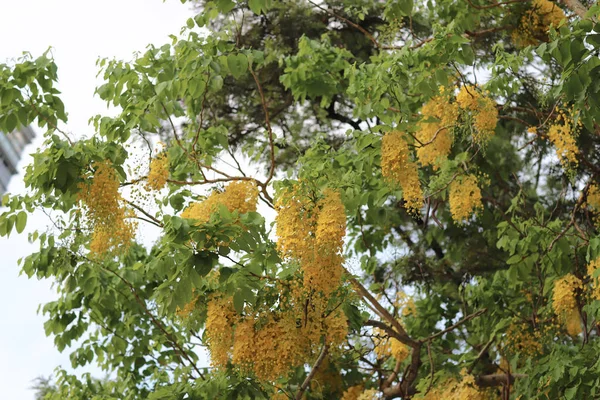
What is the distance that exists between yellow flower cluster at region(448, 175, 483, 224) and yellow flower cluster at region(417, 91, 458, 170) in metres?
0.19

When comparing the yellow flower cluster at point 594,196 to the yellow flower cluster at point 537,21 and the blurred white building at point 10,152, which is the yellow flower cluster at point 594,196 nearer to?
the yellow flower cluster at point 537,21

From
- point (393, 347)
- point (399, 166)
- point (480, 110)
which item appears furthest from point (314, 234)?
point (393, 347)

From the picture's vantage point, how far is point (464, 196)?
5.17m

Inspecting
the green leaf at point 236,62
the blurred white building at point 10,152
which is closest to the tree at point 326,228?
the green leaf at point 236,62

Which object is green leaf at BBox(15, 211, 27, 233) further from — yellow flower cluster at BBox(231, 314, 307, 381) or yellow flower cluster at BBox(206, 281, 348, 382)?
yellow flower cluster at BBox(231, 314, 307, 381)

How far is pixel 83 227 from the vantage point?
4.56 metres

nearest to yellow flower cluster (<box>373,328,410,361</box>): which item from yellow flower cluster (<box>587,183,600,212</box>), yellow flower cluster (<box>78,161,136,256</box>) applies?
yellow flower cluster (<box>587,183,600,212</box>)

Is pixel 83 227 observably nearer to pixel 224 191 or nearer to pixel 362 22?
pixel 224 191

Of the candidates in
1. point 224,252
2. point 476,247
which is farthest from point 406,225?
point 224,252

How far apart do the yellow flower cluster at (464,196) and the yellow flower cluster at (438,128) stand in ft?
0.62

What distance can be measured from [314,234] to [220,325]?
62 cm

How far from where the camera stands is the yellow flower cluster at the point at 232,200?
3.79 meters

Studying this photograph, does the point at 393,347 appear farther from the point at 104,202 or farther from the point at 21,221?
the point at 21,221

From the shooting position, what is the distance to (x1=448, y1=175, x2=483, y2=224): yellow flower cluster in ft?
16.9
